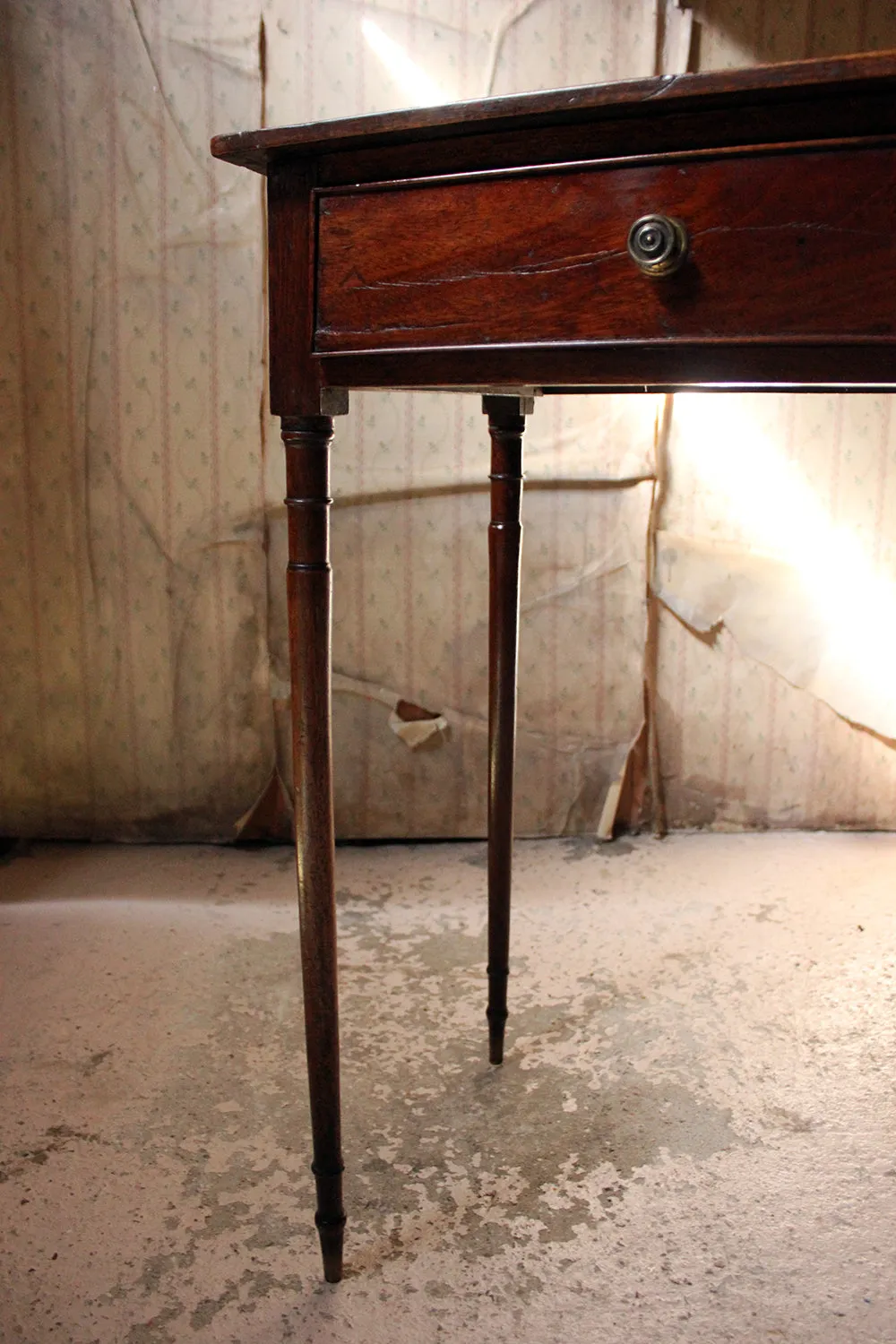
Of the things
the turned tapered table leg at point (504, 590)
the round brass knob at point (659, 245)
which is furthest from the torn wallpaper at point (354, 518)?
the round brass knob at point (659, 245)

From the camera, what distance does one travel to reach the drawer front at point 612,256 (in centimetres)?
74

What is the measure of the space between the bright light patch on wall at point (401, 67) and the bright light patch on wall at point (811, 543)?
0.76 m

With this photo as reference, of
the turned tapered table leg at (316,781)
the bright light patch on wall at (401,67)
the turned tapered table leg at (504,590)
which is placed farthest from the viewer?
the bright light patch on wall at (401,67)

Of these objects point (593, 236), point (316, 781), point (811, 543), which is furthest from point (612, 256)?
point (811, 543)

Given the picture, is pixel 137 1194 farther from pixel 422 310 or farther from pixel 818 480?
pixel 818 480

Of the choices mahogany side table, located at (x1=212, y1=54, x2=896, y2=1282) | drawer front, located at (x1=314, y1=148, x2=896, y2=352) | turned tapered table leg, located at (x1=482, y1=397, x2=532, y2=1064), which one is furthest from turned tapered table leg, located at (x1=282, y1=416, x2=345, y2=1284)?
turned tapered table leg, located at (x1=482, y1=397, x2=532, y2=1064)

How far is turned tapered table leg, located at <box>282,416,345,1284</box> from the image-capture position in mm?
958

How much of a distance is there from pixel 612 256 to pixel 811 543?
60.8 inches

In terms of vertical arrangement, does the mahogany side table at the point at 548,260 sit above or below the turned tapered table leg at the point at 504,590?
above

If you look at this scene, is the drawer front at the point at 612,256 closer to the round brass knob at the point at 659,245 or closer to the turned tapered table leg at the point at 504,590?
the round brass knob at the point at 659,245

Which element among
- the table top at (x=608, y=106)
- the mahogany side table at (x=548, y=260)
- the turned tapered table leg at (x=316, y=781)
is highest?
the table top at (x=608, y=106)

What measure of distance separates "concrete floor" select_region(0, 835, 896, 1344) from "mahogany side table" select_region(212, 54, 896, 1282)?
0.46 feet

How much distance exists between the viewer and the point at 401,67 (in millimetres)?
2074

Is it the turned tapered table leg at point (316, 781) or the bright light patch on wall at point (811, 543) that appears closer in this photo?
the turned tapered table leg at point (316, 781)
